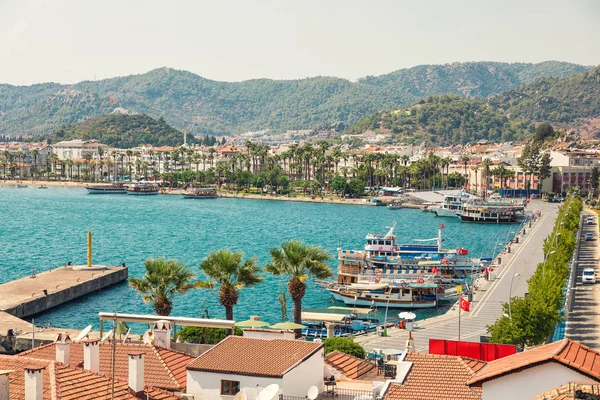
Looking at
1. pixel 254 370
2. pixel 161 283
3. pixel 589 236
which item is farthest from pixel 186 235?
pixel 254 370

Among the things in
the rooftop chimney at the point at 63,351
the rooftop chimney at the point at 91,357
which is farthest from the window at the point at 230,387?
the rooftop chimney at the point at 63,351

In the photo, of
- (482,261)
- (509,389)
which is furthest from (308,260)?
(482,261)

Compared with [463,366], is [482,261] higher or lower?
lower

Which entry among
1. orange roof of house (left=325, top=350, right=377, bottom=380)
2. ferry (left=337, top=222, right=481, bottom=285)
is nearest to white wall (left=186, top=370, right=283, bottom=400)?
orange roof of house (left=325, top=350, right=377, bottom=380)

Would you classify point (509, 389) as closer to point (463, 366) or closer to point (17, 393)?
point (463, 366)

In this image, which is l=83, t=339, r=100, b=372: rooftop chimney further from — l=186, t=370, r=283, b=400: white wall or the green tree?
the green tree

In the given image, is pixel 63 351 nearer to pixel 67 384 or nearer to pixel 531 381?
pixel 67 384
